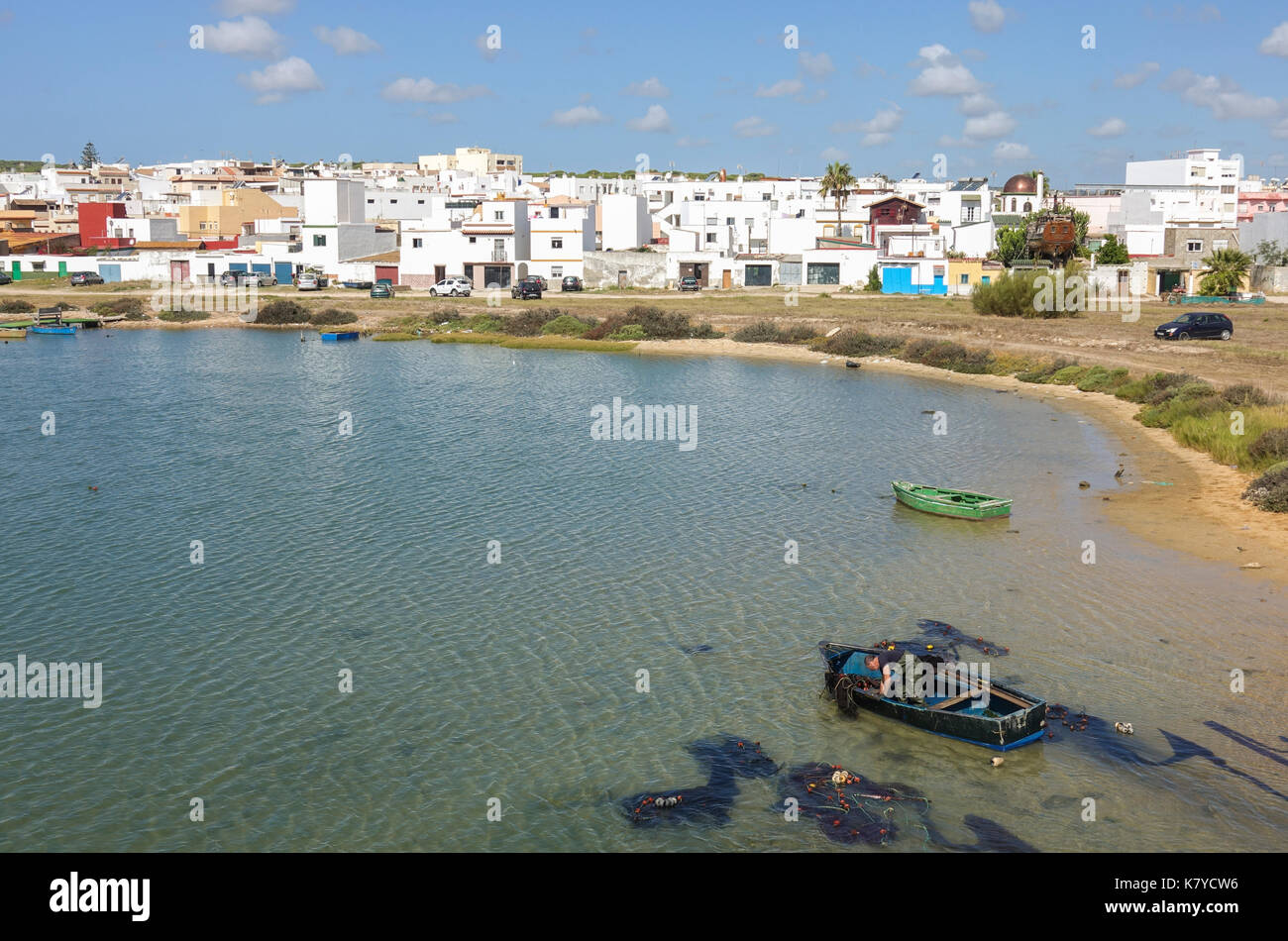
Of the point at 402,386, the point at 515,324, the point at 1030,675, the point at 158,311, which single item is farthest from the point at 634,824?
the point at 158,311

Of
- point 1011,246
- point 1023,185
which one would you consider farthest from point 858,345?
point 1023,185

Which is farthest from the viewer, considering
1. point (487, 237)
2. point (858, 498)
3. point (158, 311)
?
point (487, 237)

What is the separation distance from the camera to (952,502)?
107ft

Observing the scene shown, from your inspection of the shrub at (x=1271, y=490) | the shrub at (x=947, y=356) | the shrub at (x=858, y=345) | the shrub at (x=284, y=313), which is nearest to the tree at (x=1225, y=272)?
the shrub at (x=947, y=356)

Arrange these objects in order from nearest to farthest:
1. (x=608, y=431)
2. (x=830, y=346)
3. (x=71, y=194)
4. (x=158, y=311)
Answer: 1. (x=608, y=431)
2. (x=830, y=346)
3. (x=158, y=311)
4. (x=71, y=194)

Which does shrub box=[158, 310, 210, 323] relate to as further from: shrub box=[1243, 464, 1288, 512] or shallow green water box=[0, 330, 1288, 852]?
shrub box=[1243, 464, 1288, 512]

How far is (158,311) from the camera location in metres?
85.2

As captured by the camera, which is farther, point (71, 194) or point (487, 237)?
point (71, 194)

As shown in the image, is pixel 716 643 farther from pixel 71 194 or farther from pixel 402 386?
pixel 71 194

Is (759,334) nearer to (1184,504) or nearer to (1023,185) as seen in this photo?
(1184,504)

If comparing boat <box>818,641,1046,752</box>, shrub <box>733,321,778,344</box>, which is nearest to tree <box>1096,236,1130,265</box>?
shrub <box>733,321,778,344</box>

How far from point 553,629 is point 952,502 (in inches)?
574

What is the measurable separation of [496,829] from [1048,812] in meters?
8.37

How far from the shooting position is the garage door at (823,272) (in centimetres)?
9638
